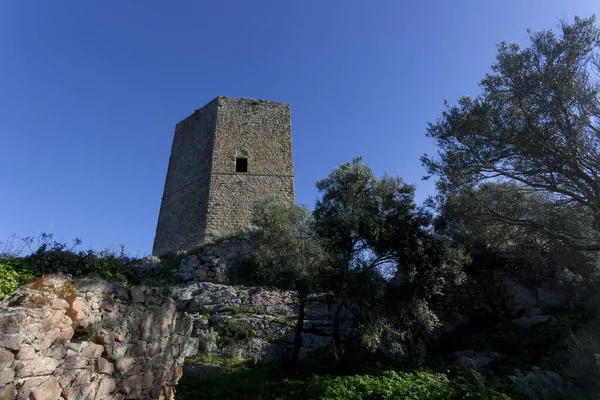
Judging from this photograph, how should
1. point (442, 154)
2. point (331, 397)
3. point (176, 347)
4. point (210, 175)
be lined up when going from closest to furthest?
point (176, 347) → point (331, 397) → point (442, 154) → point (210, 175)

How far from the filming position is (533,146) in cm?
856

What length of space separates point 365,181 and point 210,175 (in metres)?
11.1

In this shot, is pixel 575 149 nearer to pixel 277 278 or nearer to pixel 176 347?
pixel 277 278

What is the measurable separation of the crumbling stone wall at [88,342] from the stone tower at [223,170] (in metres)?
11.9

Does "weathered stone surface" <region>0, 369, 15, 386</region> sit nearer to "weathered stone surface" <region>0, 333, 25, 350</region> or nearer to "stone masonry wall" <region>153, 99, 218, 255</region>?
"weathered stone surface" <region>0, 333, 25, 350</region>

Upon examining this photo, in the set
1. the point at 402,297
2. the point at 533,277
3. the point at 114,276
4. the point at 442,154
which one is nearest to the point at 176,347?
the point at 114,276

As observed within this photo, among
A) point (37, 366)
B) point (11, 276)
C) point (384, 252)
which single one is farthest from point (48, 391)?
point (384, 252)

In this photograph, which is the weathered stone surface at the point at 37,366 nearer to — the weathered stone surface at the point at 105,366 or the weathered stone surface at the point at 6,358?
the weathered stone surface at the point at 6,358

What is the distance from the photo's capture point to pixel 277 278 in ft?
27.4

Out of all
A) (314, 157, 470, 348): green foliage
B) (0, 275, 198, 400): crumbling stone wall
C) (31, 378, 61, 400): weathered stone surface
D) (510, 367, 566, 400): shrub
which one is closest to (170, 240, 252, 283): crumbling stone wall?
(314, 157, 470, 348): green foliage

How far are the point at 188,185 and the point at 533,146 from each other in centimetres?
1521

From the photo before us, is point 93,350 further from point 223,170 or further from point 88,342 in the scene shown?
point 223,170

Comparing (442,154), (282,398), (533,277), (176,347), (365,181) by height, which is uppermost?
(442,154)

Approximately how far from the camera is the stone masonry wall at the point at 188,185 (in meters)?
18.2
